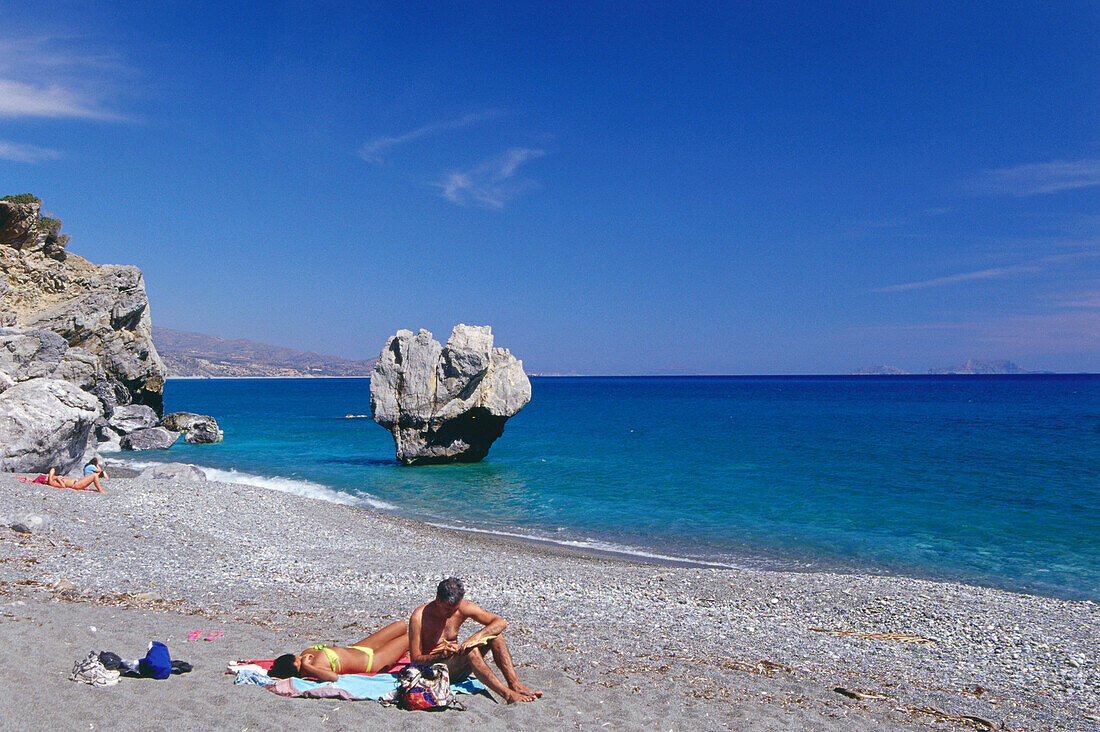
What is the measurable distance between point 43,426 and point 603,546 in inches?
729

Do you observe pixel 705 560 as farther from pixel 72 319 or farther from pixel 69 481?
pixel 72 319

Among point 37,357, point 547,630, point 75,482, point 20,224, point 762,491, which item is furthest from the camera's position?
point 20,224

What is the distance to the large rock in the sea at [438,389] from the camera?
3716 centimetres

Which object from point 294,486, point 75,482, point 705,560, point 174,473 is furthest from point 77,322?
point 705,560

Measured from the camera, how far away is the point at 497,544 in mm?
20844

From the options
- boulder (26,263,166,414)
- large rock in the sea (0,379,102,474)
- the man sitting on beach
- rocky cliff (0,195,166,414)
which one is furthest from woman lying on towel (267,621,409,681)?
boulder (26,263,166,414)

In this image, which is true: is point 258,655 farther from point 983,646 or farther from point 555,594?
point 983,646

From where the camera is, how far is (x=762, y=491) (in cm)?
2997

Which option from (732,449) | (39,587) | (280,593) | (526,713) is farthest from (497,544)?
(732,449)

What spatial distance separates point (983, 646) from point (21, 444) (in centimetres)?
2630

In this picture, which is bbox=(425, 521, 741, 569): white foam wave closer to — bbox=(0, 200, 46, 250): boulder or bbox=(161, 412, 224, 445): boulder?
bbox=(161, 412, 224, 445): boulder

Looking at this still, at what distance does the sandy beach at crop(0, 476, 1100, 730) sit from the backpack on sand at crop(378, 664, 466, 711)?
0.13m

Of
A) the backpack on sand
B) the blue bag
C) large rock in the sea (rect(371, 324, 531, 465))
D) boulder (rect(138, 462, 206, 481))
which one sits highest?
large rock in the sea (rect(371, 324, 531, 465))

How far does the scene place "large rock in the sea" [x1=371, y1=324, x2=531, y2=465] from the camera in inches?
1463
